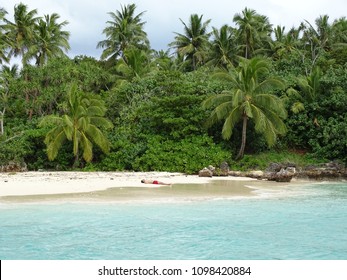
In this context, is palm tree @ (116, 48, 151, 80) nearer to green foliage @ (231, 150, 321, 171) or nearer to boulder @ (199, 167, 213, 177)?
green foliage @ (231, 150, 321, 171)

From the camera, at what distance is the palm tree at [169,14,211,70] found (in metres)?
39.8

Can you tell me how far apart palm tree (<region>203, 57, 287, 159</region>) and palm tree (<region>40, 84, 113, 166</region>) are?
20.1 feet

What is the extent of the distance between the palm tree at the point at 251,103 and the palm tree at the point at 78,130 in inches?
242

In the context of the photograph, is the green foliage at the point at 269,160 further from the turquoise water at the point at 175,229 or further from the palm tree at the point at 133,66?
the palm tree at the point at 133,66

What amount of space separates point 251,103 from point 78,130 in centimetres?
966

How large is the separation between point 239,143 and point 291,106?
4.01m

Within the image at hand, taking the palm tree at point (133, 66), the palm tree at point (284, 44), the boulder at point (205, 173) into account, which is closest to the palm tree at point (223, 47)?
the palm tree at point (284, 44)

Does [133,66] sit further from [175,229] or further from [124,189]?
[175,229]

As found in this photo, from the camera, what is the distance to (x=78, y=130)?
23531mm

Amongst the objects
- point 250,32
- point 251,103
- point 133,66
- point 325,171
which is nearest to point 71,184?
point 251,103

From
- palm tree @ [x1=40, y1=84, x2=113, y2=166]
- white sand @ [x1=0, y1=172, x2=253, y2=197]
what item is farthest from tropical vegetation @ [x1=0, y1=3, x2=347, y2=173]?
white sand @ [x1=0, y1=172, x2=253, y2=197]

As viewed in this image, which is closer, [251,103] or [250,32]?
[251,103]
